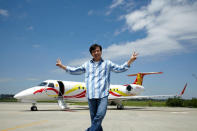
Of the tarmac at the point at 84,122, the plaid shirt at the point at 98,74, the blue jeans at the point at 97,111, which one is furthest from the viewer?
the tarmac at the point at 84,122

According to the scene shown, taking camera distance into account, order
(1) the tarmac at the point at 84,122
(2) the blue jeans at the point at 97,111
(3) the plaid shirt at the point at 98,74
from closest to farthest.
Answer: (2) the blue jeans at the point at 97,111 < (3) the plaid shirt at the point at 98,74 < (1) the tarmac at the point at 84,122

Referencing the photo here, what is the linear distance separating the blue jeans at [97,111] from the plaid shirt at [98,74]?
11 centimetres

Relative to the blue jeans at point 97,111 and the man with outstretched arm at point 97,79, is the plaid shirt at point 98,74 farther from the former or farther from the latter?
the blue jeans at point 97,111

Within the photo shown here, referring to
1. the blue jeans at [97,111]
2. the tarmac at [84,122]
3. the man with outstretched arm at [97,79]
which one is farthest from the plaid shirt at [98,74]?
the tarmac at [84,122]

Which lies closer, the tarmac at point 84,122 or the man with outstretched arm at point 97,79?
the man with outstretched arm at point 97,79

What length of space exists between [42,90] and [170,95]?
12.7 m

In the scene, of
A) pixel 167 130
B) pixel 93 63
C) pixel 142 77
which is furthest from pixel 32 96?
pixel 142 77

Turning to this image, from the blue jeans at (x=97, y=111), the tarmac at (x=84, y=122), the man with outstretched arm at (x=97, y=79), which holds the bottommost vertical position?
the tarmac at (x=84, y=122)

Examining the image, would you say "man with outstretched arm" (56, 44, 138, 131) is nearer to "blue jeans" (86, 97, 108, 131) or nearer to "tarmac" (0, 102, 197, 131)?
"blue jeans" (86, 97, 108, 131)

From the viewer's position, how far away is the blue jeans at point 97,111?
3.40 meters

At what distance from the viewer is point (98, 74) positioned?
3.62 meters

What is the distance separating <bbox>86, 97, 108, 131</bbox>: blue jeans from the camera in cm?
340

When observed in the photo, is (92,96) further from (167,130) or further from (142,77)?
(142,77)

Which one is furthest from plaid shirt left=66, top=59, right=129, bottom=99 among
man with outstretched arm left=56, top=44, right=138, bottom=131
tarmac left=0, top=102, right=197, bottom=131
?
tarmac left=0, top=102, right=197, bottom=131
